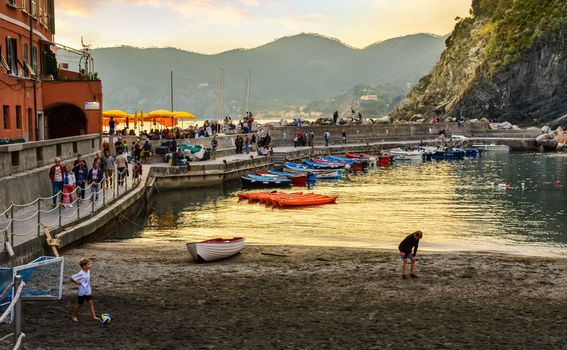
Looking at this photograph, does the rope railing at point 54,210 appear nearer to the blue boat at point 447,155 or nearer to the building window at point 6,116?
the building window at point 6,116

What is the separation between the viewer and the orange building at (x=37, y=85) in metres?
34.3

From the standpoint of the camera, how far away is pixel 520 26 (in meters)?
129

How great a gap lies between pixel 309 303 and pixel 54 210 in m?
13.5

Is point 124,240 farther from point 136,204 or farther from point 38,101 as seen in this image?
point 38,101

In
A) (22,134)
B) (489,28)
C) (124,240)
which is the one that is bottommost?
(124,240)

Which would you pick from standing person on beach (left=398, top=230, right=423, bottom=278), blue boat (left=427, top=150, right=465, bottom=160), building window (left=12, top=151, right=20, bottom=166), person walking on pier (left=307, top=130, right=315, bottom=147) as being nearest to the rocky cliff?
blue boat (left=427, top=150, right=465, bottom=160)

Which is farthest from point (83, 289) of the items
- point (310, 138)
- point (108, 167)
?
point (310, 138)

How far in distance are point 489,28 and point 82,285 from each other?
141 metres

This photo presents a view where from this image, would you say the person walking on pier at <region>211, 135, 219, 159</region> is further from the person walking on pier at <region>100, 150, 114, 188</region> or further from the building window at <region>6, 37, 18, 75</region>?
the building window at <region>6, 37, 18, 75</region>

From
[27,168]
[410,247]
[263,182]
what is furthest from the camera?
[263,182]

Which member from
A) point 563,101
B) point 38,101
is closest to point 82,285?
point 38,101

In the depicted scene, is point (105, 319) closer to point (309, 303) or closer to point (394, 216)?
point (309, 303)

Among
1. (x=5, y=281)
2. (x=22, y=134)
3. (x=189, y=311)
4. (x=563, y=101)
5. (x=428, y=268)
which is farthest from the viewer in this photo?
(x=563, y=101)

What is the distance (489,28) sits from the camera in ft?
478
